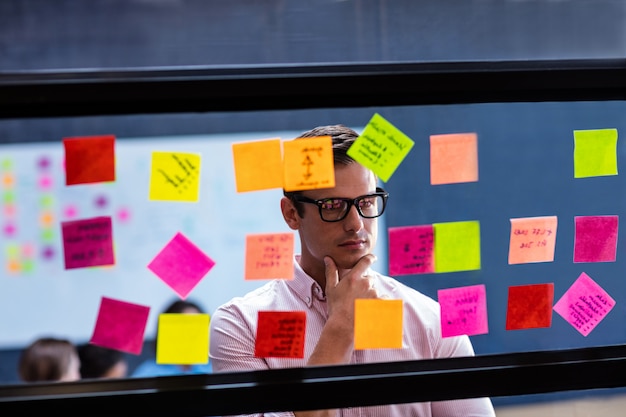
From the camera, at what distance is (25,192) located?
173 centimetres

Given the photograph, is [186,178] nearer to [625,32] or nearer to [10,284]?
[10,284]

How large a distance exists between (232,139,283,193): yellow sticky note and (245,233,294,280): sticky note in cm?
10

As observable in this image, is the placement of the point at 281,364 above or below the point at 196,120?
below

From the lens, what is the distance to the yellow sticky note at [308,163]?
115cm

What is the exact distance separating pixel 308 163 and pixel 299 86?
0.45 feet

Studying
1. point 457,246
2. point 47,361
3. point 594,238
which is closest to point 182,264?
point 457,246

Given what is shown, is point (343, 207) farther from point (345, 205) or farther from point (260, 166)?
point (260, 166)

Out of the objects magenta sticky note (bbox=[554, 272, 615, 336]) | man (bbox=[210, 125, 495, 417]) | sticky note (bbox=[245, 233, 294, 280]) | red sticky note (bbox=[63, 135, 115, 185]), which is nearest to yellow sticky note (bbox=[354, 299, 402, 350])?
man (bbox=[210, 125, 495, 417])

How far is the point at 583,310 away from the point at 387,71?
0.66 metres

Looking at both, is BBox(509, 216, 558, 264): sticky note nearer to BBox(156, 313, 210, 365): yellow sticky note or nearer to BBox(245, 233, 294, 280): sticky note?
BBox(245, 233, 294, 280): sticky note

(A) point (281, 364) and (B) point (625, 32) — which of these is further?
(B) point (625, 32)

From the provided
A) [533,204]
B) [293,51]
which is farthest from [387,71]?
[533,204]

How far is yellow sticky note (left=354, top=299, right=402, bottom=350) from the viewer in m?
1.21

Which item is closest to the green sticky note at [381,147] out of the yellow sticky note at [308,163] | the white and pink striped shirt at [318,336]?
the yellow sticky note at [308,163]
